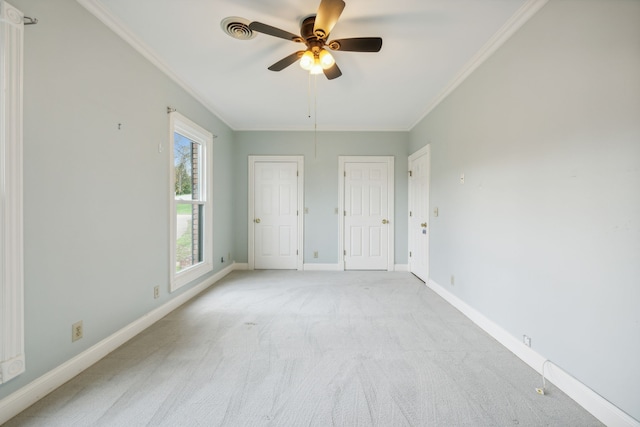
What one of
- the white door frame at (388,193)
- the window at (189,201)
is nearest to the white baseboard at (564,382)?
the white door frame at (388,193)

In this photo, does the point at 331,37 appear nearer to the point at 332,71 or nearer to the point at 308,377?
the point at 332,71

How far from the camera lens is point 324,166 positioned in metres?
4.50

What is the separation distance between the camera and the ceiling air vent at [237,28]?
190 centimetres

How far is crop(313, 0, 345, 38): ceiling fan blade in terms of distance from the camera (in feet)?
4.93

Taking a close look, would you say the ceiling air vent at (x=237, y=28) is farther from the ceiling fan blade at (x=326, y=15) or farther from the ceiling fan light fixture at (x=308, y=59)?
the ceiling fan blade at (x=326, y=15)

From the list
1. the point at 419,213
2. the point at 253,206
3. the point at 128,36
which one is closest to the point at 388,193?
the point at 419,213

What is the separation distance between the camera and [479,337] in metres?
2.17

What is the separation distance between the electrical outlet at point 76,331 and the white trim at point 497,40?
376 centimetres

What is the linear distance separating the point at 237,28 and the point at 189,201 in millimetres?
2005

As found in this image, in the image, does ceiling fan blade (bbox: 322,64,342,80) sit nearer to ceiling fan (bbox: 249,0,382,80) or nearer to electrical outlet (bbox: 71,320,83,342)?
ceiling fan (bbox: 249,0,382,80)

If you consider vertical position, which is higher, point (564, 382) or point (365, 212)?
point (365, 212)

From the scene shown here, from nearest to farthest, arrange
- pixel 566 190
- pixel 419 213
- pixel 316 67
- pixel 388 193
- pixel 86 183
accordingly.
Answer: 1. pixel 566 190
2. pixel 86 183
3. pixel 316 67
4. pixel 419 213
5. pixel 388 193

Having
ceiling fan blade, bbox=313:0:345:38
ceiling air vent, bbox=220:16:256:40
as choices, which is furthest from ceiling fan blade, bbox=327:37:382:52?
Result: ceiling air vent, bbox=220:16:256:40

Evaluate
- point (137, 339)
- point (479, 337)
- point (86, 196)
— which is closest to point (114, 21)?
point (86, 196)
